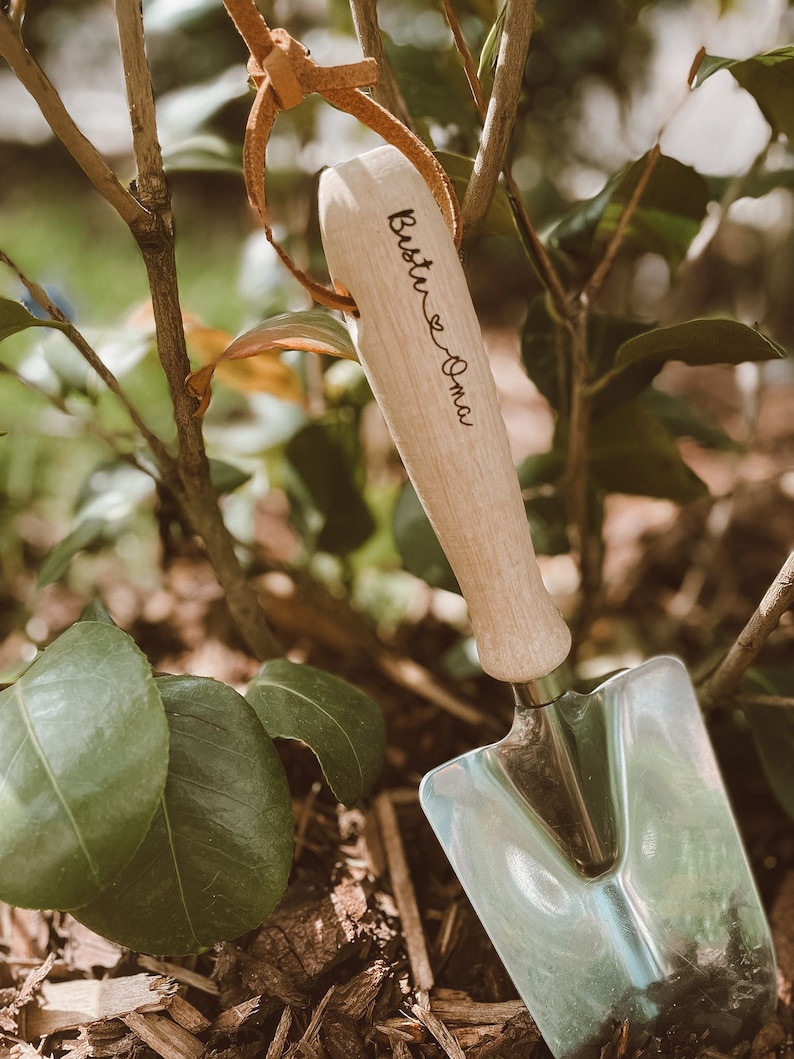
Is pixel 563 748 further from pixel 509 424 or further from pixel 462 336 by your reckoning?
pixel 509 424

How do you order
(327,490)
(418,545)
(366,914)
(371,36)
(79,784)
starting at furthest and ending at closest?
(327,490) < (418,545) < (366,914) < (371,36) < (79,784)

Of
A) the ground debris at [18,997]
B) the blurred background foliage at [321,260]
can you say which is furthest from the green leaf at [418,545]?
the ground debris at [18,997]

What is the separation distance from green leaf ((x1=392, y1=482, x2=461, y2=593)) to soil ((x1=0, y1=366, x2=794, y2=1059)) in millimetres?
174

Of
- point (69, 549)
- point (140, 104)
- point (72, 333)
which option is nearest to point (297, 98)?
point (140, 104)

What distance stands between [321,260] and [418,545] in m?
0.37

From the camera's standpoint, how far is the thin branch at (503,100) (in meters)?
0.55

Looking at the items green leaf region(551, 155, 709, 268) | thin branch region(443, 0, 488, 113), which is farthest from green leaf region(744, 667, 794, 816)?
thin branch region(443, 0, 488, 113)

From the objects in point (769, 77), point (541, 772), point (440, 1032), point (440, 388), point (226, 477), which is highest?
point (769, 77)

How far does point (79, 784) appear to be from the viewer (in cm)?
48

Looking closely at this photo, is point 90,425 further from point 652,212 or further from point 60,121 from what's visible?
point 652,212

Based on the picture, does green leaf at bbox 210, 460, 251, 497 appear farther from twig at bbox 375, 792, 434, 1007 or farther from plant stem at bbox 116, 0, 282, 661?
twig at bbox 375, 792, 434, 1007

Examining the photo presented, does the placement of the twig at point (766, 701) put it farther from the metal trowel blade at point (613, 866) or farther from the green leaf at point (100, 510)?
the green leaf at point (100, 510)

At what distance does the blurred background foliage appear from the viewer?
78 centimetres

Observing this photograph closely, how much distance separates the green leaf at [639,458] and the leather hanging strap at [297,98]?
342 mm
